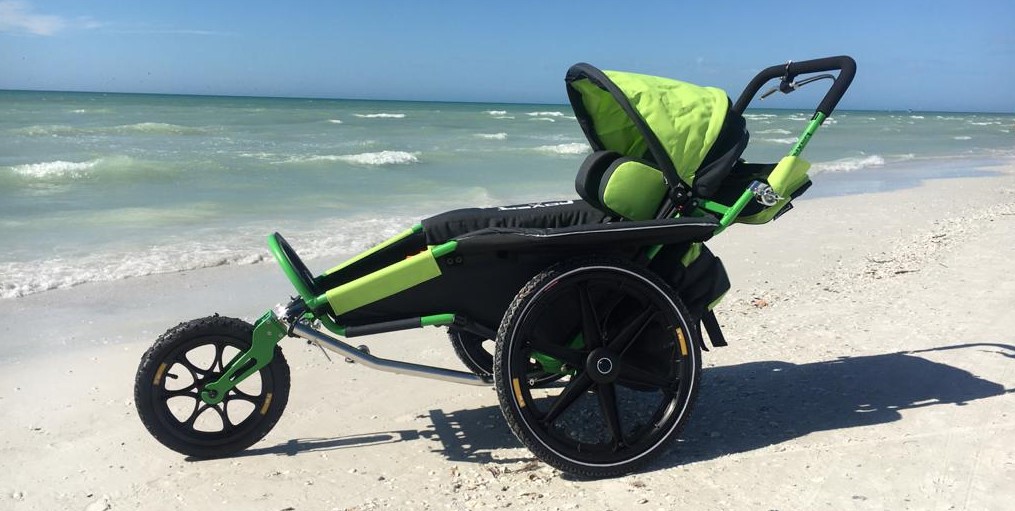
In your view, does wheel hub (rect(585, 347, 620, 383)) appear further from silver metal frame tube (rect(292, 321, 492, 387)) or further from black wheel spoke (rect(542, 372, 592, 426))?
silver metal frame tube (rect(292, 321, 492, 387))

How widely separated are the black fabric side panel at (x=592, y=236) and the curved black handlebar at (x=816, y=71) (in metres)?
0.87

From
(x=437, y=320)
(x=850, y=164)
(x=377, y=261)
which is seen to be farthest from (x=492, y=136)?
Result: (x=437, y=320)

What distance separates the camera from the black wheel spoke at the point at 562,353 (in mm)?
3316

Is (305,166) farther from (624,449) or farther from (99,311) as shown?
(624,449)

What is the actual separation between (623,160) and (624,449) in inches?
48.8

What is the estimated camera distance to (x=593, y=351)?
3.35m

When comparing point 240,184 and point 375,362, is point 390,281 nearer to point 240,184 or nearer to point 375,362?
point 375,362

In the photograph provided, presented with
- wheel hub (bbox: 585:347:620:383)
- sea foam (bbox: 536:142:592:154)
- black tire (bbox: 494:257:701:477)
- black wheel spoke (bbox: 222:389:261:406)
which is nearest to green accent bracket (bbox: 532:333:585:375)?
black tire (bbox: 494:257:701:477)

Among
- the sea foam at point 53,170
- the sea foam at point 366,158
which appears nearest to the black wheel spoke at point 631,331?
the sea foam at point 53,170

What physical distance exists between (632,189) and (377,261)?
1.22 meters

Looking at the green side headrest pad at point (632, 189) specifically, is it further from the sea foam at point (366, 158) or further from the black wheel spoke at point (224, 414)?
the sea foam at point (366, 158)

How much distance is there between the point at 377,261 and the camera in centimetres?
390

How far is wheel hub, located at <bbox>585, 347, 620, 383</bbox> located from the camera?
3344mm

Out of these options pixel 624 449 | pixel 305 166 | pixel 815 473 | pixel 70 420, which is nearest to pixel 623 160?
pixel 624 449
